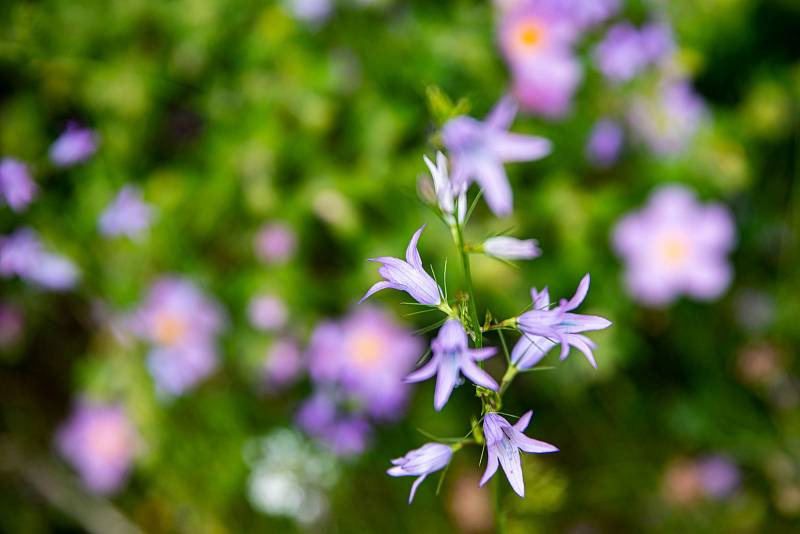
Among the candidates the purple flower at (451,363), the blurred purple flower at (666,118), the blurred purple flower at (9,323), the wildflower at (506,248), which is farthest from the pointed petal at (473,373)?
the blurred purple flower at (9,323)

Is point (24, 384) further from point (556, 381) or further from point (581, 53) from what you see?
point (581, 53)

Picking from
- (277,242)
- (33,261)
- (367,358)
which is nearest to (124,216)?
(33,261)

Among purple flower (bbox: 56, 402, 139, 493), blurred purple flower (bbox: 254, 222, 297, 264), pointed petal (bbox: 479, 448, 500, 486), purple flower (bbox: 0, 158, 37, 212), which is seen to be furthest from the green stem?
purple flower (bbox: 56, 402, 139, 493)

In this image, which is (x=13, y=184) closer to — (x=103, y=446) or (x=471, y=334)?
(x=471, y=334)

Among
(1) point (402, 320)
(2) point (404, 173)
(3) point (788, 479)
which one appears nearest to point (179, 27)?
(2) point (404, 173)

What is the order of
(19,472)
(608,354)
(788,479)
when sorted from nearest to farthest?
(608,354)
(788,479)
(19,472)

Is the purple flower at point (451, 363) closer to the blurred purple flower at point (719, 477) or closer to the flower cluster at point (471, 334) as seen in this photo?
the flower cluster at point (471, 334)
